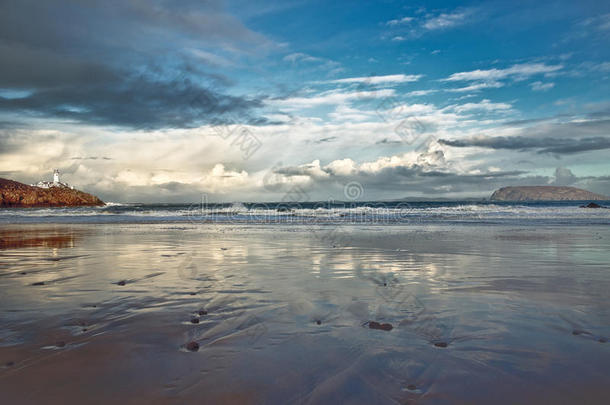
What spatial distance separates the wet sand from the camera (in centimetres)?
250

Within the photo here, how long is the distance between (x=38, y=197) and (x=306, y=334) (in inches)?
2658

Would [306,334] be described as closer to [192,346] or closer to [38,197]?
[192,346]

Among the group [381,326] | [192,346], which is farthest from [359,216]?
[192,346]

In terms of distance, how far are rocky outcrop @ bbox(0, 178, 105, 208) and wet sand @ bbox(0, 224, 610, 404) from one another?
6032 cm

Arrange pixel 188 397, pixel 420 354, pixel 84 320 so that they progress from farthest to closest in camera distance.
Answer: pixel 84 320 < pixel 420 354 < pixel 188 397

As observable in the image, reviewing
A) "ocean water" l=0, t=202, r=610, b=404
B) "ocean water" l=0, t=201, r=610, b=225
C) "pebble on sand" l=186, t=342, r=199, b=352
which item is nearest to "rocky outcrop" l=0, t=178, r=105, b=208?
"ocean water" l=0, t=201, r=610, b=225

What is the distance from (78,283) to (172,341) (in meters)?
3.39

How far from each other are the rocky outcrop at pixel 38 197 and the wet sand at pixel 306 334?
60321mm

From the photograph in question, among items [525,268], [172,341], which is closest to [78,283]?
[172,341]

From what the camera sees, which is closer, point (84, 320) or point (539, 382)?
point (539, 382)

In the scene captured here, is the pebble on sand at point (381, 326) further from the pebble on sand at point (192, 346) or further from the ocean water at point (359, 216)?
the ocean water at point (359, 216)

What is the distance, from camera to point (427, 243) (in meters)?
11.2

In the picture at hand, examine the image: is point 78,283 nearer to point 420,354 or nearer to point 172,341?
point 172,341

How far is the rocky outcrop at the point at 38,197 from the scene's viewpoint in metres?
56.5
